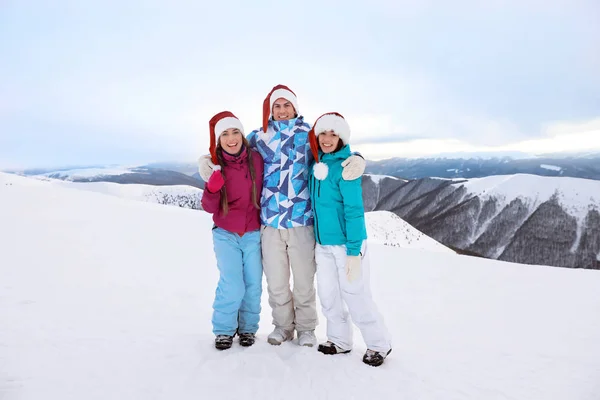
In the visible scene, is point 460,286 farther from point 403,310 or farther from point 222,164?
point 222,164

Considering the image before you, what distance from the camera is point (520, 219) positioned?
90.2 m

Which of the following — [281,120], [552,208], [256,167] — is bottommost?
[552,208]

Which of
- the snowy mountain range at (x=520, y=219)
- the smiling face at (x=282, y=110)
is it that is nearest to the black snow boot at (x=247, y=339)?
the smiling face at (x=282, y=110)

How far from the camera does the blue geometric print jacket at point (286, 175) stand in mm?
3367

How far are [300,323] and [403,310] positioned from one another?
330cm

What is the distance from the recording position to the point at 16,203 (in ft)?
32.3

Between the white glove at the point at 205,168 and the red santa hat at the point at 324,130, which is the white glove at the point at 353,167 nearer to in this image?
the red santa hat at the point at 324,130

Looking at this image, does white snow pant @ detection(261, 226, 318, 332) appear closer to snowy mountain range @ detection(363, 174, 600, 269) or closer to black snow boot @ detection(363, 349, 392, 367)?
black snow boot @ detection(363, 349, 392, 367)

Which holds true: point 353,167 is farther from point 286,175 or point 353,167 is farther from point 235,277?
point 235,277

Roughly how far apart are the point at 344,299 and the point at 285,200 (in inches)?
44.0

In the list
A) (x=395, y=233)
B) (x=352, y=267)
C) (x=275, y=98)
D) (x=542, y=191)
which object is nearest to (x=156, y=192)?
(x=395, y=233)

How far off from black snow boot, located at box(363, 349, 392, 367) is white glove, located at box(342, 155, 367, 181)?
5.48 feet

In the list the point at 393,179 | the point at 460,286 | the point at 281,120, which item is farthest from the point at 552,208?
the point at 281,120

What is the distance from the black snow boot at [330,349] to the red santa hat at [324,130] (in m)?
1.62
